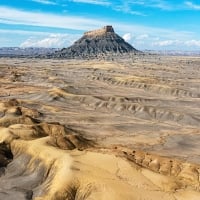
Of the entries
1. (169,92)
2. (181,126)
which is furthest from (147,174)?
(169,92)

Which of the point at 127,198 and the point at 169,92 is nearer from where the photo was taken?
the point at 127,198

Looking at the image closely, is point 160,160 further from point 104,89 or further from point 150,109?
point 104,89

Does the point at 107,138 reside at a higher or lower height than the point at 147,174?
lower

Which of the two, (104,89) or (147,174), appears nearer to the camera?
(147,174)

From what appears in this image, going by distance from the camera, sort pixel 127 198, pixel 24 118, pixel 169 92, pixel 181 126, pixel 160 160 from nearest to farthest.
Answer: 1. pixel 127 198
2. pixel 160 160
3. pixel 24 118
4. pixel 181 126
5. pixel 169 92

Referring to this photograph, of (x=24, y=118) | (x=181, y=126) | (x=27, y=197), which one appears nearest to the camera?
(x=27, y=197)

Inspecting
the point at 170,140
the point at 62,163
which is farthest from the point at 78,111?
the point at 62,163

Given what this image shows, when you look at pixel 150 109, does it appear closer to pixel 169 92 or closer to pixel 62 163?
pixel 169 92
